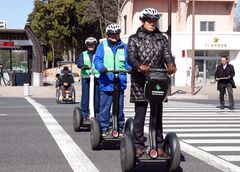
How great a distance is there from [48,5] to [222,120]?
5564cm

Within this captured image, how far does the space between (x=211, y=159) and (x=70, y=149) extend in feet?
7.98

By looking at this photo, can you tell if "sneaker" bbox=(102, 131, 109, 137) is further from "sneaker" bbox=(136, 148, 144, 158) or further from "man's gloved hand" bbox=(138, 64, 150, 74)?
"man's gloved hand" bbox=(138, 64, 150, 74)

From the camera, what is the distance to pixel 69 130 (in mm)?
11273

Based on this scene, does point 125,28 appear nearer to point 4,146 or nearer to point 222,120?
point 222,120

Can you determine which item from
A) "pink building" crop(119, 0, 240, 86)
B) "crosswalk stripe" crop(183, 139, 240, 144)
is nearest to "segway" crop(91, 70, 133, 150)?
"crosswalk stripe" crop(183, 139, 240, 144)

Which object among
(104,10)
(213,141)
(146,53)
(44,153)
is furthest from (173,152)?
(104,10)

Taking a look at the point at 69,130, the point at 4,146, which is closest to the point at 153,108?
the point at 4,146

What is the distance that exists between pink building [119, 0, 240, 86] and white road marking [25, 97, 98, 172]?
88.1 ft

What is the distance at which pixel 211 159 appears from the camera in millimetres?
7980

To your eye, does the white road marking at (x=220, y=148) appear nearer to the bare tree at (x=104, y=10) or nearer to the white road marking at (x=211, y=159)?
the white road marking at (x=211, y=159)

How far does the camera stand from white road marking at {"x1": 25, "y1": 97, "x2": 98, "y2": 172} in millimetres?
7301

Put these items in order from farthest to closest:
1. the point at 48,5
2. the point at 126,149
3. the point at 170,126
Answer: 1. the point at 48,5
2. the point at 170,126
3. the point at 126,149

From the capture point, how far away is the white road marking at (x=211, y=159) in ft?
23.9

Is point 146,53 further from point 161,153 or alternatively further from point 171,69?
point 161,153
